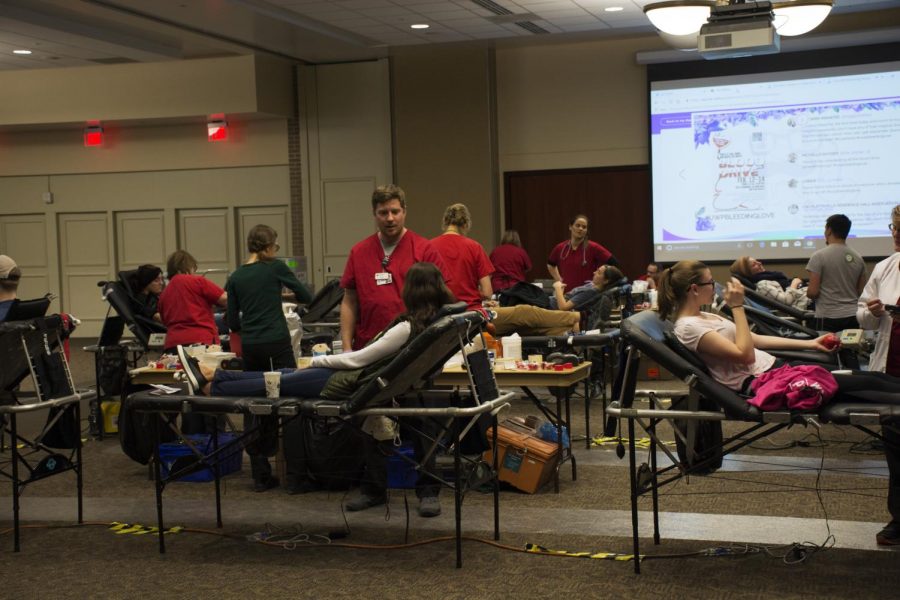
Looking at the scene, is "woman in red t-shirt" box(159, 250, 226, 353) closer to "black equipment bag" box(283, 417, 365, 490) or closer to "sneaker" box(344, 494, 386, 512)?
"black equipment bag" box(283, 417, 365, 490)

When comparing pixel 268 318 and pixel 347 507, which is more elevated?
pixel 268 318

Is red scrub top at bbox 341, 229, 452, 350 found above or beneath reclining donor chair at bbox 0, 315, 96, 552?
above

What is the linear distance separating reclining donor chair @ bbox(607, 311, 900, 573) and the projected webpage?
29.9ft

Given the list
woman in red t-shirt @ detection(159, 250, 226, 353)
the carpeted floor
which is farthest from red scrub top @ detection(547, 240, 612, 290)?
woman in red t-shirt @ detection(159, 250, 226, 353)

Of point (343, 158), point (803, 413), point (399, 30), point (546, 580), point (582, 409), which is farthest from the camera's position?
point (343, 158)

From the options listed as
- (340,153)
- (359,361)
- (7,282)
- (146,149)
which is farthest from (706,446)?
(146,149)

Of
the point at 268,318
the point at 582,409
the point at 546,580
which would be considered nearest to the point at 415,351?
the point at 546,580

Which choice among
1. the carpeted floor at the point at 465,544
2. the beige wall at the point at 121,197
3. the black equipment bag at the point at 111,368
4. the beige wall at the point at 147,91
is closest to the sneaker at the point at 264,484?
the carpeted floor at the point at 465,544

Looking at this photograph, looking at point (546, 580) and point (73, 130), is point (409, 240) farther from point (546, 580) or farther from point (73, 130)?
point (73, 130)

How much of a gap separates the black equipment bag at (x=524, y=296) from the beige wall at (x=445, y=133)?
597cm

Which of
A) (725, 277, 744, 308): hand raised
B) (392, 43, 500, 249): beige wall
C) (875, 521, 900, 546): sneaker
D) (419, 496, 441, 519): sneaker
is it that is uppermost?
(392, 43, 500, 249): beige wall

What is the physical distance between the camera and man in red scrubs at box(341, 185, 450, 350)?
527cm

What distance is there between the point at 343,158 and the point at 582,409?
25.0 ft

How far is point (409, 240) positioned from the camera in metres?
5.39
